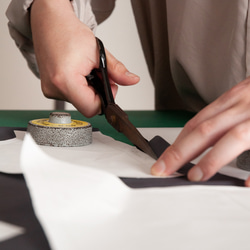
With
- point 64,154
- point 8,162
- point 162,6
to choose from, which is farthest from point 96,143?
point 162,6

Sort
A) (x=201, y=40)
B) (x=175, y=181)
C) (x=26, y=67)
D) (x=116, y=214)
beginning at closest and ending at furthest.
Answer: (x=116, y=214)
(x=175, y=181)
(x=201, y=40)
(x=26, y=67)

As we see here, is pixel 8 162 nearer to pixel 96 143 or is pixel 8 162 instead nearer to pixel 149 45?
pixel 96 143

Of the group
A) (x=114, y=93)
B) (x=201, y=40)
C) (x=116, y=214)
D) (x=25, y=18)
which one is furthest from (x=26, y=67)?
(x=116, y=214)

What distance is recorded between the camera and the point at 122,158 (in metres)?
0.57

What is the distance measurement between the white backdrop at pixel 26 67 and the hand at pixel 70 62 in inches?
80.2

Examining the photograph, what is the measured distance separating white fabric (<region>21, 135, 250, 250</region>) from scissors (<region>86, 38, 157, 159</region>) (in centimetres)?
23

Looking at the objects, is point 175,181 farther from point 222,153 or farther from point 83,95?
point 83,95

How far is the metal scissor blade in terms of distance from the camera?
602 millimetres

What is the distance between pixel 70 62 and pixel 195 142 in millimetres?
370

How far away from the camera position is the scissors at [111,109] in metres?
0.62

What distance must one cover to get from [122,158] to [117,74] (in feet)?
0.92

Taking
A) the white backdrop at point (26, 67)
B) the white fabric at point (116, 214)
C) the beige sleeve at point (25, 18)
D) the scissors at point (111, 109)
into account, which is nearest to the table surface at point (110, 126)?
the scissors at point (111, 109)

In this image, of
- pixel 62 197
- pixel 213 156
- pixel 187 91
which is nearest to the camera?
pixel 62 197

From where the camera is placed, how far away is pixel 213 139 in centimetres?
50
